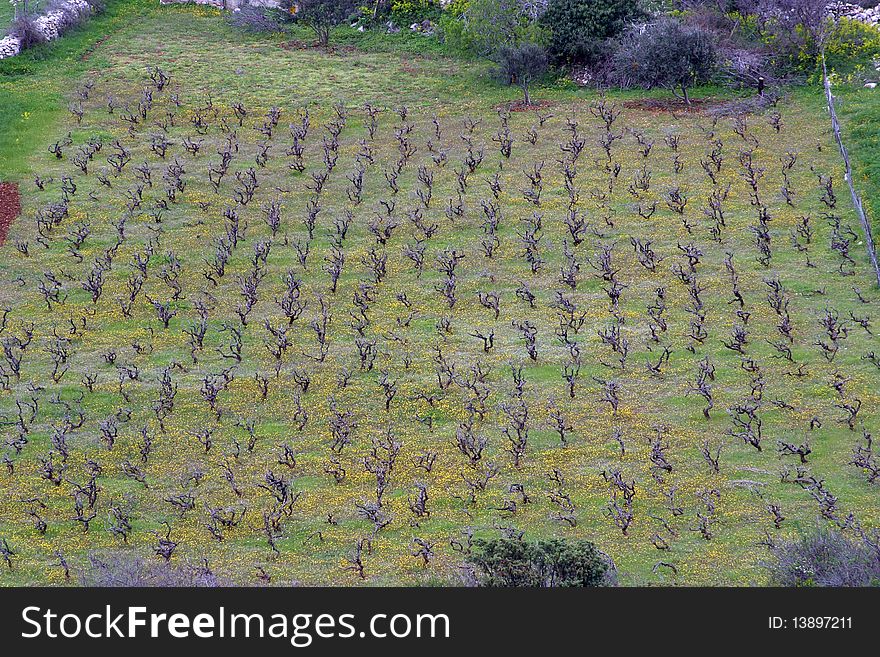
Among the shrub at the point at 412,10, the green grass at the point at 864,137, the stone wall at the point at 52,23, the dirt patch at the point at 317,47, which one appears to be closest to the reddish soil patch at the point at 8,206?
the stone wall at the point at 52,23

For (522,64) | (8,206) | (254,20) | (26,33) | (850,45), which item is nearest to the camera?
(8,206)

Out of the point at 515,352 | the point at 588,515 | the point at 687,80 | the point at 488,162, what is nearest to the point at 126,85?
the point at 488,162

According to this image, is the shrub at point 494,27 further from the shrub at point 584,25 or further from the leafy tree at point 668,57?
the leafy tree at point 668,57

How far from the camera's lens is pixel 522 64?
5144 cm

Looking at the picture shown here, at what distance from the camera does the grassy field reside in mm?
24844

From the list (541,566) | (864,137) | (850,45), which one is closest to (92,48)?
(850,45)

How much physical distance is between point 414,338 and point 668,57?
73.3ft

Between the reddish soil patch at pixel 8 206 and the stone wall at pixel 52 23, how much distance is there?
561 inches

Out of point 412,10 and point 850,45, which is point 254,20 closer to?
point 412,10

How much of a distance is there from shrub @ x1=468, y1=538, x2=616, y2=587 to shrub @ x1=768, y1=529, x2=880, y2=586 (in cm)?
315

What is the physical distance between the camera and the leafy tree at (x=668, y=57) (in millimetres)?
48781

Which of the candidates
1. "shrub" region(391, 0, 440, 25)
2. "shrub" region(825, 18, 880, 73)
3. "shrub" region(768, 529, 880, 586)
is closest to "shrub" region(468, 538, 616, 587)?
"shrub" region(768, 529, 880, 586)

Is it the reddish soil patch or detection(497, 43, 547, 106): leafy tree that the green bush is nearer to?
detection(497, 43, 547, 106): leafy tree

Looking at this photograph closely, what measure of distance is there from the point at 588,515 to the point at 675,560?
2.51 meters
